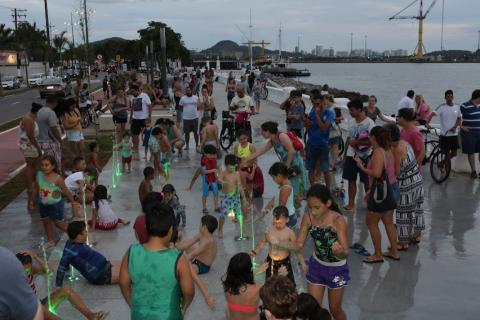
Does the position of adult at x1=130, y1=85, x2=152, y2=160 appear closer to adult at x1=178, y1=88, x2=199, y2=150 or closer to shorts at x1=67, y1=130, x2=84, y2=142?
adult at x1=178, y1=88, x2=199, y2=150

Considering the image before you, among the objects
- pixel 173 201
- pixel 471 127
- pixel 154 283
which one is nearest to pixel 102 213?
pixel 173 201

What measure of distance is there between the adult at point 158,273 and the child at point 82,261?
2455 millimetres

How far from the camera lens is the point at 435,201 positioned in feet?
31.4

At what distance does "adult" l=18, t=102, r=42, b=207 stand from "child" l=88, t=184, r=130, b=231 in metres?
2.05

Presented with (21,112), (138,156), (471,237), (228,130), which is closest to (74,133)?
(138,156)

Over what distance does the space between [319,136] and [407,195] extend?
2.66 metres

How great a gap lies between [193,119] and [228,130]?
1185 mm

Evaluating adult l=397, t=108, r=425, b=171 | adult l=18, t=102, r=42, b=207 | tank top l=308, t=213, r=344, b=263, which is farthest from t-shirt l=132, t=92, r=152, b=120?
tank top l=308, t=213, r=344, b=263

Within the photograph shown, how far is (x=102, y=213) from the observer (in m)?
8.12

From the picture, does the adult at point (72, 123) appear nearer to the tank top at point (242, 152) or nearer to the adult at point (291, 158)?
the tank top at point (242, 152)

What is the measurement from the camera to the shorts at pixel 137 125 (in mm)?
13570

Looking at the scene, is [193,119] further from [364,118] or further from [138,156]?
[364,118]

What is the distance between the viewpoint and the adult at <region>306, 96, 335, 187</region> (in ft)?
30.9

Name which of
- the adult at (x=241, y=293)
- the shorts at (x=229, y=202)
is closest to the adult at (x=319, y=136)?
the shorts at (x=229, y=202)
